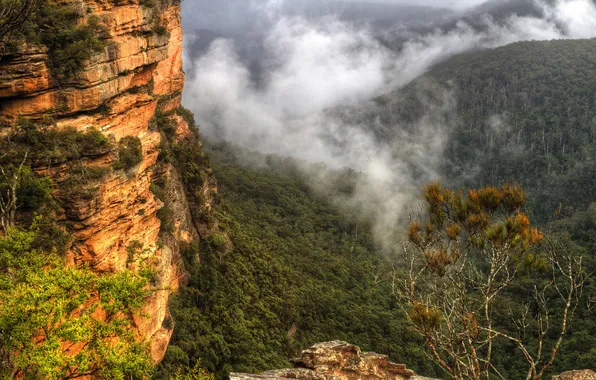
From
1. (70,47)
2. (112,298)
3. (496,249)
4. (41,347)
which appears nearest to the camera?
(41,347)

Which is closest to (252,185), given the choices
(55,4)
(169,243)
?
(169,243)

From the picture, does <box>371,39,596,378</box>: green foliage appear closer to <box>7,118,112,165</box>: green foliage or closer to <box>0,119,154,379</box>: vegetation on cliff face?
<box>0,119,154,379</box>: vegetation on cliff face

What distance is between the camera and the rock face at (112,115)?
1642 cm

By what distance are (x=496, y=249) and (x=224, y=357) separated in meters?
20.8

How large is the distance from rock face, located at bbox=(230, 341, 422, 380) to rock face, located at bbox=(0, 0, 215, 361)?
18.6 feet

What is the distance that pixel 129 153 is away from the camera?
62.7 feet

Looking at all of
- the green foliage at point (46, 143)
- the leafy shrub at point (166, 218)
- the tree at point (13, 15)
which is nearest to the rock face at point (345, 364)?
the green foliage at point (46, 143)

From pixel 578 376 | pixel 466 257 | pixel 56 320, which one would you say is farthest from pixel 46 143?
pixel 578 376

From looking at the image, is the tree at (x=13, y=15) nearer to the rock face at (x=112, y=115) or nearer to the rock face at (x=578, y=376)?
the rock face at (x=112, y=115)

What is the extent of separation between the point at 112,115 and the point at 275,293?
23.3 m

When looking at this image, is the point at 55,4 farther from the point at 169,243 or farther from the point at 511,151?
the point at 511,151

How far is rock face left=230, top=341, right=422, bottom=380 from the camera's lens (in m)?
13.8

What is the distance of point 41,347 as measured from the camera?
10.2 metres

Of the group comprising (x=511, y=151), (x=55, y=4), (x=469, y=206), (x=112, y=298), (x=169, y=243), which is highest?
(x=55, y=4)
